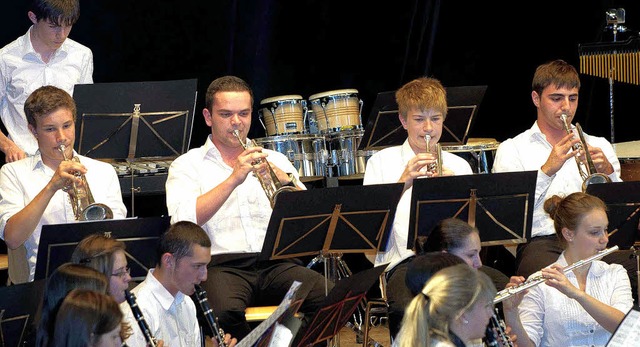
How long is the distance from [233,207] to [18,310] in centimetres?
176

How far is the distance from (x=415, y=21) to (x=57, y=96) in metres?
4.02

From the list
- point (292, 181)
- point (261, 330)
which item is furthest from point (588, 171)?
point (261, 330)

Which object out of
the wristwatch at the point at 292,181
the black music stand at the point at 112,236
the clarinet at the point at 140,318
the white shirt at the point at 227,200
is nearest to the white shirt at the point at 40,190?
the white shirt at the point at 227,200

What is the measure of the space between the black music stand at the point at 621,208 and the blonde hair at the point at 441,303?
2014 mm

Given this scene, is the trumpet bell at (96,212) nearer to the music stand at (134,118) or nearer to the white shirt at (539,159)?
Result: the music stand at (134,118)

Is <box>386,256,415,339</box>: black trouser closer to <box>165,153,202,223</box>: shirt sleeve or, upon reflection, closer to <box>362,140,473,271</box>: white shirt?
<box>362,140,473,271</box>: white shirt

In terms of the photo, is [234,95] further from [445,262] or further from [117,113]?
[445,262]

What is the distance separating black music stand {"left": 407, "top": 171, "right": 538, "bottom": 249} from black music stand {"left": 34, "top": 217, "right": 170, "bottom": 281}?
118cm

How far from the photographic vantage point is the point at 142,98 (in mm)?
5844

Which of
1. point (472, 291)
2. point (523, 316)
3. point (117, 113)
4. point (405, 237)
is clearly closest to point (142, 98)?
point (117, 113)

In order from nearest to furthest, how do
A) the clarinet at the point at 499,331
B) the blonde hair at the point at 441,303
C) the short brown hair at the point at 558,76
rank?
the blonde hair at the point at 441,303, the clarinet at the point at 499,331, the short brown hair at the point at 558,76

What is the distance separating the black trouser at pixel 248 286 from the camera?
17.6 feet

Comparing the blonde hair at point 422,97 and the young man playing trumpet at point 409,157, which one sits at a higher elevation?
the blonde hair at point 422,97

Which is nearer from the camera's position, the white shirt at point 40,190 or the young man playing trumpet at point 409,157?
the white shirt at point 40,190
